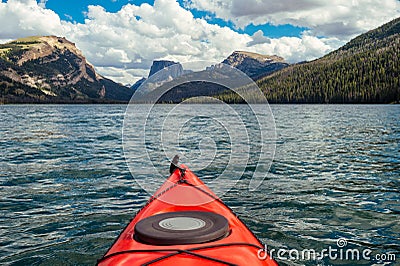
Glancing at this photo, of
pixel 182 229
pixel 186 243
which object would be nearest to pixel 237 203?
pixel 182 229

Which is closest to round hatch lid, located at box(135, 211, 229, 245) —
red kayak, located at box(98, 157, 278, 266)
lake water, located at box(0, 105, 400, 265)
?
red kayak, located at box(98, 157, 278, 266)

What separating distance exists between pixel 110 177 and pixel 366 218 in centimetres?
1095

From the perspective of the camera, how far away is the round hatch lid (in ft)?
17.1

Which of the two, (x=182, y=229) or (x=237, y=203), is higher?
(x=182, y=229)

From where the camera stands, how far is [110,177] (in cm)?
1642

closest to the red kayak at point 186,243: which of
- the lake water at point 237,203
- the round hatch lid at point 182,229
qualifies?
the round hatch lid at point 182,229

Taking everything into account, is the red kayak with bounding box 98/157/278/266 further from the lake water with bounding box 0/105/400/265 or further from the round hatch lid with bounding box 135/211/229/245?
the lake water with bounding box 0/105/400/265

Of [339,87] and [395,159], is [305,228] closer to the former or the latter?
[395,159]

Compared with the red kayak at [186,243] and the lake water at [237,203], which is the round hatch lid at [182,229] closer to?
the red kayak at [186,243]

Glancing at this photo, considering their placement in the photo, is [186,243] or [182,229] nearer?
[186,243]

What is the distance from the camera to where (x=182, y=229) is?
554 cm

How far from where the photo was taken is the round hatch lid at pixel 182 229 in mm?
5211

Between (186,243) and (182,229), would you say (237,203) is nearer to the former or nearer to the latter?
(182,229)

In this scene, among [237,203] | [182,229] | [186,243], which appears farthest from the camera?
[237,203]
